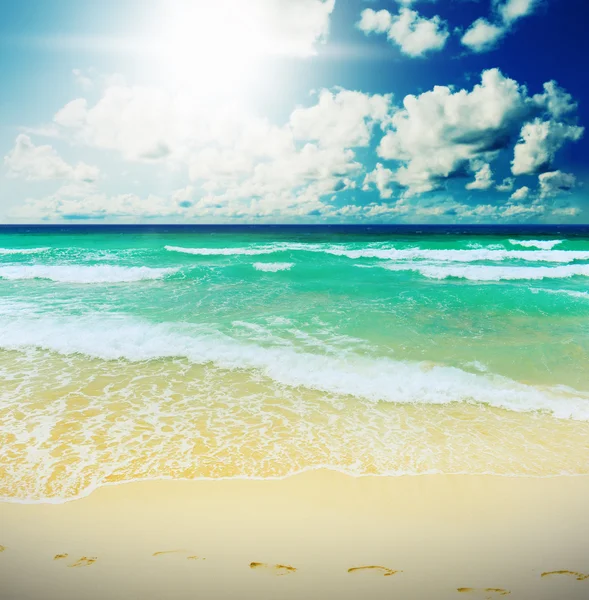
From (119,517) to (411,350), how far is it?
22.3ft

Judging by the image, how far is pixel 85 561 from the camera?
10.3 feet

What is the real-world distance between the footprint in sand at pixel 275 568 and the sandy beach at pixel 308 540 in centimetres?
1

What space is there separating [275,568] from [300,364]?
4.66m

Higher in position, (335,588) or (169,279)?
(169,279)

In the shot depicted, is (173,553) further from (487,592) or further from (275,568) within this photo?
(487,592)

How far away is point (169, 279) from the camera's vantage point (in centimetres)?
1888

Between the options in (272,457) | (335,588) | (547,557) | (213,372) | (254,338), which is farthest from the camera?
(254,338)

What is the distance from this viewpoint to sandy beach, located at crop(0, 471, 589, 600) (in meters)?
2.95

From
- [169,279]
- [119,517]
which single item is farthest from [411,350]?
[169,279]

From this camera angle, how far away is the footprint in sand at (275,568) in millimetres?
3078

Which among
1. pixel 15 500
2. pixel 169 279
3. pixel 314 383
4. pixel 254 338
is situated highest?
pixel 169 279

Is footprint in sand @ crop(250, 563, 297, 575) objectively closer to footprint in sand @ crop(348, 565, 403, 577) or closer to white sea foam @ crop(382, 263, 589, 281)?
footprint in sand @ crop(348, 565, 403, 577)

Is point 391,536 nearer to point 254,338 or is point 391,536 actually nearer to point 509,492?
point 509,492

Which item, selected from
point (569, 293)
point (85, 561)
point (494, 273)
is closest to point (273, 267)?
point (494, 273)
